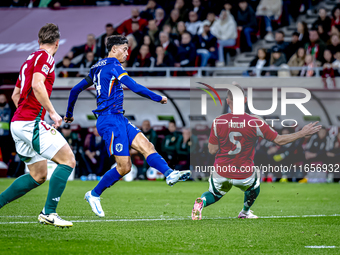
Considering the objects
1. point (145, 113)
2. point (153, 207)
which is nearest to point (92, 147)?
point (145, 113)

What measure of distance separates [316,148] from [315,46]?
3006mm

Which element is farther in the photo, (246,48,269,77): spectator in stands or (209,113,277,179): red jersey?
(246,48,269,77): spectator in stands

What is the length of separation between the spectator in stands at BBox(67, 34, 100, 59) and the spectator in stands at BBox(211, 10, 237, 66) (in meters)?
3.84

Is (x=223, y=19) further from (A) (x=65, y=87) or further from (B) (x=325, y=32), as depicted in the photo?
(A) (x=65, y=87)

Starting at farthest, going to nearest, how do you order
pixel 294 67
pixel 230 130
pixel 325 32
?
pixel 325 32 < pixel 294 67 < pixel 230 130

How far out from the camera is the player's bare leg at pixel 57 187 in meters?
5.59

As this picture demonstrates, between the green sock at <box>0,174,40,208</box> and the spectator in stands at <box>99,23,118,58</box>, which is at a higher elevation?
the spectator in stands at <box>99,23,118,58</box>

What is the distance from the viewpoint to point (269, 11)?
17.5 m

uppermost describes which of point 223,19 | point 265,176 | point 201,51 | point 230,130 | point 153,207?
point 223,19

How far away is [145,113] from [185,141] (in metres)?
1.56

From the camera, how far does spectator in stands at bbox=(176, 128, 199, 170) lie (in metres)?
15.3

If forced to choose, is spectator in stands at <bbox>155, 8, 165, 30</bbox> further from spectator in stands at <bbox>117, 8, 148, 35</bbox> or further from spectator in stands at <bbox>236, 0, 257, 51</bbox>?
spectator in stands at <bbox>236, 0, 257, 51</bbox>

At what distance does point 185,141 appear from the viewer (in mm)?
15398

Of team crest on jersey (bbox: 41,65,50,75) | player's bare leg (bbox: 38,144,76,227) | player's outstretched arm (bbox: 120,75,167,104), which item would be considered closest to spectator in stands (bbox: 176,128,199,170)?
player's outstretched arm (bbox: 120,75,167,104)
